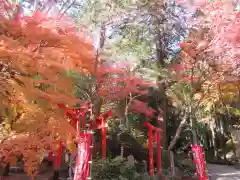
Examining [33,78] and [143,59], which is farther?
[143,59]

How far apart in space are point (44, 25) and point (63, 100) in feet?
5.05

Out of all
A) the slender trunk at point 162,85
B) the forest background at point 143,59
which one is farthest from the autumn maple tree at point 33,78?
the slender trunk at point 162,85

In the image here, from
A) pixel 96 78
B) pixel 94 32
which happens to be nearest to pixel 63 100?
pixel 96 78

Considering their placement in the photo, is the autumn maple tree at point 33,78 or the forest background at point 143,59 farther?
the forest background at point 143,59

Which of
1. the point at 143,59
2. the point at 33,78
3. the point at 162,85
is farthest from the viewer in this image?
the point at 162,85

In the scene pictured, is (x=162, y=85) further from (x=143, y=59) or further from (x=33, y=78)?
(x=33, y=78)

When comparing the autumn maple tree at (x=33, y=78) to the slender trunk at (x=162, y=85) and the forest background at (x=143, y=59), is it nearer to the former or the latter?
the forest background at (x=143, y=59)

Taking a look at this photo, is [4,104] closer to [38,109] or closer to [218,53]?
[38,109]

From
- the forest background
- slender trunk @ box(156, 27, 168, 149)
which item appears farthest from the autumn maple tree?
slender trunk @ box(156, 27, 168, 149)

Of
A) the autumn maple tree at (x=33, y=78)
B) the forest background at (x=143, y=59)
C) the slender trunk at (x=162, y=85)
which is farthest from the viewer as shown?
the slender trunk at (x=162, y=85)

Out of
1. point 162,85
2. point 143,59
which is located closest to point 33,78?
point 143,59

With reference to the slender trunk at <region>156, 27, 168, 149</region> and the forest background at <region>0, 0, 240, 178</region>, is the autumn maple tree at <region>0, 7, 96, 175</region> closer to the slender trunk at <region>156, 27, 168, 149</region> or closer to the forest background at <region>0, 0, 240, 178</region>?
the forest background at <region>0, 0, 240, 178</region>

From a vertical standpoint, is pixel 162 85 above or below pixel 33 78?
above

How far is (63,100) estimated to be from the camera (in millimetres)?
5559
